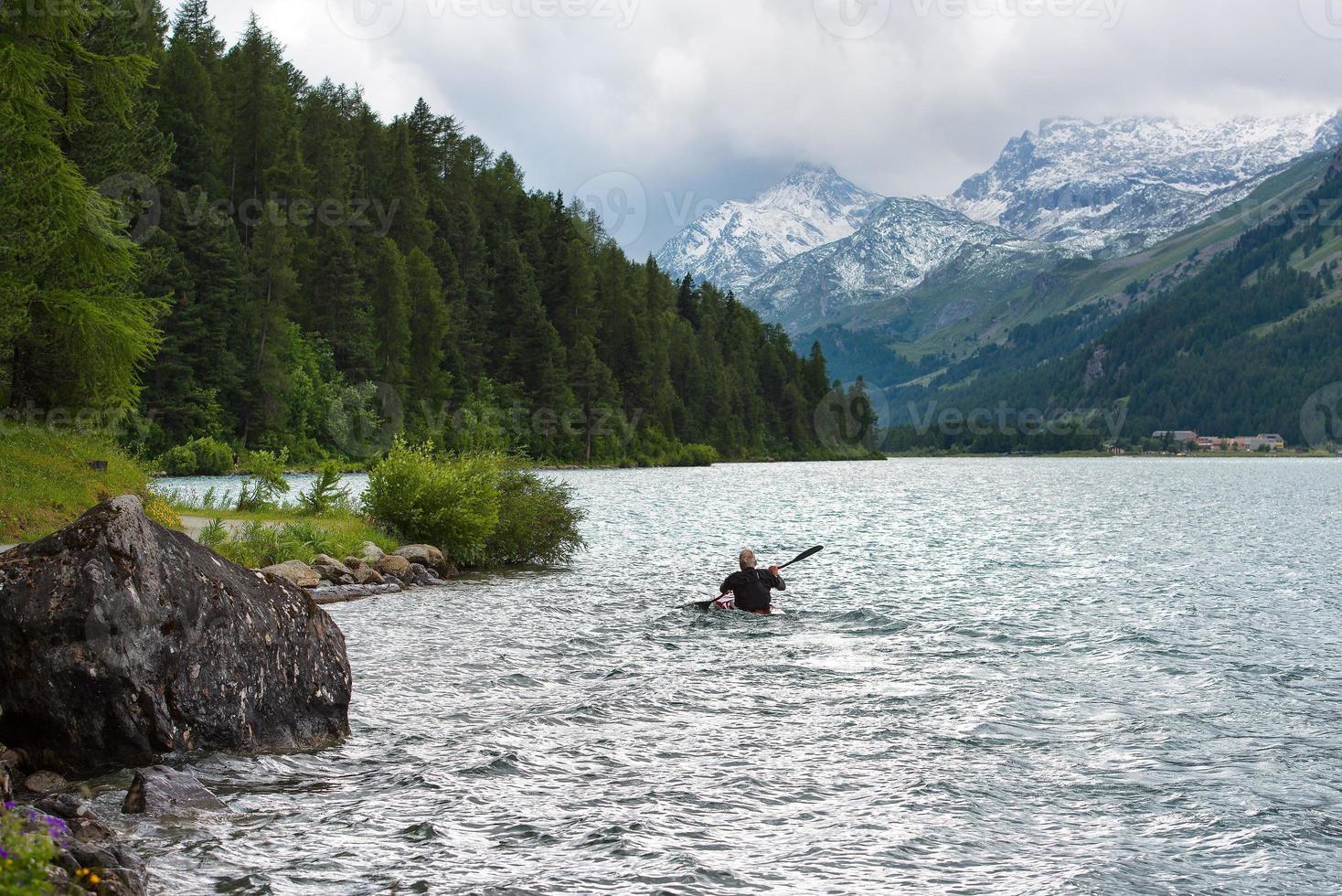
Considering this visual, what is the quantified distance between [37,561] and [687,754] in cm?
788

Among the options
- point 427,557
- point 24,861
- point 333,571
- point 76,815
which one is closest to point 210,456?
point 427,557

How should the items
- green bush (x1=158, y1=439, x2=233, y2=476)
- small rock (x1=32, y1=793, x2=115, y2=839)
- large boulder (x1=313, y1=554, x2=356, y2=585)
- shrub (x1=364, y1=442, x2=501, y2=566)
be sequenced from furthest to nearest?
green bush (x1=158, y1=439, x2=233, y2=476), shrub (x1=364, y1=442, x2=501, y2=566), large boulder (x1=313, y1=554, x2=356, y2=585), small rock (x1=32, y1=793, x2=115, y2=839)

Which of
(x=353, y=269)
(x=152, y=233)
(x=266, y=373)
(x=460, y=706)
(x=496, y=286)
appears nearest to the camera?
(x=460, y=706)

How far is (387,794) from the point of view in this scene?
11.9 metres

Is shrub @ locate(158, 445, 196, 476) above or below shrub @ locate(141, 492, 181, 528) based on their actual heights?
above

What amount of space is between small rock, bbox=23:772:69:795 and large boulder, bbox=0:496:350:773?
260 millimetres

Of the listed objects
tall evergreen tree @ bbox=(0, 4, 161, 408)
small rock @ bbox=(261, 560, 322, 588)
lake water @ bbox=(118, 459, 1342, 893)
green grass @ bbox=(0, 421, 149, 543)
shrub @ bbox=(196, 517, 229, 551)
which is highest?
tall evergreen tree @ bbox=(0, 4, 161, 408)

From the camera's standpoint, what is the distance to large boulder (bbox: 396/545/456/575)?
3219cm

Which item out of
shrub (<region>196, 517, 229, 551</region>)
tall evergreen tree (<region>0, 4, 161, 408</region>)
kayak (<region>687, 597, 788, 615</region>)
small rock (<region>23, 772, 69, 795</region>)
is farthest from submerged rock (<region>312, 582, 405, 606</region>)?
small rock (<region>23, 772, 69, 795</region>)

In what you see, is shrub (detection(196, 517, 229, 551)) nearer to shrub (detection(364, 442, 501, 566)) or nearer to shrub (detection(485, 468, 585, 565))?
shrub (detection(364, 442, 501, 566))

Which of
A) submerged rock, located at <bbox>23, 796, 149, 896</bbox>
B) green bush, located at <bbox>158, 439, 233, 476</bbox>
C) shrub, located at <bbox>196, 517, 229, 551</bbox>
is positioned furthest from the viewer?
green bush, located at <bbox>158, 439, 233, 476</bbox>

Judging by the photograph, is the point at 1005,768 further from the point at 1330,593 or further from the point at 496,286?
the point at 496,286

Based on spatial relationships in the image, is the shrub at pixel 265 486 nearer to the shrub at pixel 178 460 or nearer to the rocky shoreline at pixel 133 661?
the rocky shoreline at pixel 133 661

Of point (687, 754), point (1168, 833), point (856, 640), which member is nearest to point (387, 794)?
point (687, 754)
